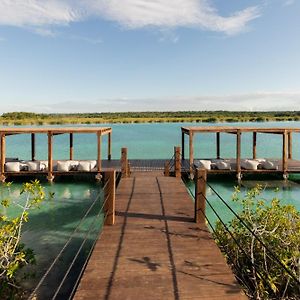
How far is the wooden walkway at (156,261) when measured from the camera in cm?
362

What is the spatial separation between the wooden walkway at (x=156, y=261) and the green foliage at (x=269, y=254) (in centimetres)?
69

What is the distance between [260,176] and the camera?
691 inches

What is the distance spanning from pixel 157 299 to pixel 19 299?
11.6ft

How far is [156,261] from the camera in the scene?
Answer: 443 cm

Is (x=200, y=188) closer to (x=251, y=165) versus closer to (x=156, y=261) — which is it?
(x=156, y=261)

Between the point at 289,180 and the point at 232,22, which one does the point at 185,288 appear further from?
the point at 232,22

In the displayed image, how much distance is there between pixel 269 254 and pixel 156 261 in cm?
242

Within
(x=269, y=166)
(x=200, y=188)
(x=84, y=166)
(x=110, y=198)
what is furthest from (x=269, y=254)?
(x=84, y=166)

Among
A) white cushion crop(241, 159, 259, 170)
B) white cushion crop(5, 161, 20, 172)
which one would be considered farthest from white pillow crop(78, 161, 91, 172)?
white cushion crop(241, 159, 259, 170)

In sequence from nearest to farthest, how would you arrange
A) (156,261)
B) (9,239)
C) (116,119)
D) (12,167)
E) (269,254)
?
(156,261), (9,239), (269,254), (12,167), (116,119)

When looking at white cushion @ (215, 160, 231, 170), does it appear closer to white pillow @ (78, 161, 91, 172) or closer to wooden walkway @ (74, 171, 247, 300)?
white pillow @ (78, 161, 91, 172)

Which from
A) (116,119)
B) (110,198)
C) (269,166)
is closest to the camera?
(110,198)

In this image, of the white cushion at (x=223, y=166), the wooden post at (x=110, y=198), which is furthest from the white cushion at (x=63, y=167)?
the wooden post at (x=110, y=198)

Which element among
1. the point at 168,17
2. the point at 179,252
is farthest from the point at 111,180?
the point at 168,17
